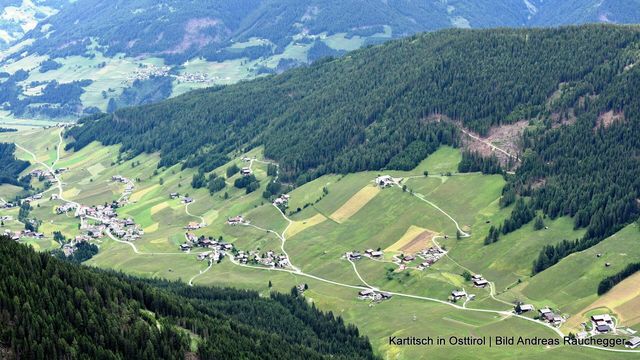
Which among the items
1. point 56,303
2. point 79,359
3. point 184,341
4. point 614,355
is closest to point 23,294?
point 56,303

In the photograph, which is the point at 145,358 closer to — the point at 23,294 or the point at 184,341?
the point at 184,341

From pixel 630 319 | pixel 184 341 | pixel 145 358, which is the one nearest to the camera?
pixel 145 358

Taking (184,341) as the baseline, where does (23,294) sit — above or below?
above

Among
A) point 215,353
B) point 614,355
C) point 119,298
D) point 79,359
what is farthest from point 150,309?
point 614,355

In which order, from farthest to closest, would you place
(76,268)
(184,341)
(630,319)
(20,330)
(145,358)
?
(630,319) < (76,268) < (184,341) < (145,358) < (20,330)

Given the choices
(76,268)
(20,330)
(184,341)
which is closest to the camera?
(20,330)

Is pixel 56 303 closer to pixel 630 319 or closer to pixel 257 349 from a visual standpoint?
pixel 257 349

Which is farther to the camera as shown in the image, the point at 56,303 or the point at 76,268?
the point at 76,268

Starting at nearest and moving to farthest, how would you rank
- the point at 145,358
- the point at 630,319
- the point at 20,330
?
the point at 20,330 → the point at 145,358 → the point at 630,319

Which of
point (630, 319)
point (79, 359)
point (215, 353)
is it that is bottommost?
point (630, 319)
